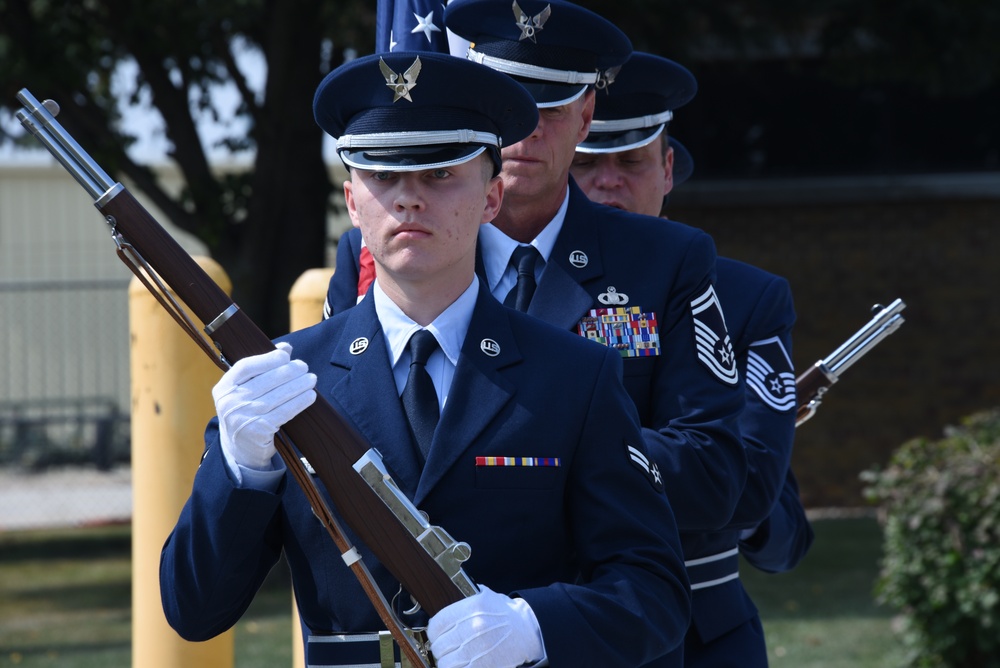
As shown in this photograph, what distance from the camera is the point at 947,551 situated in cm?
621

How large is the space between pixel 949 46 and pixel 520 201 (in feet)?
27.2

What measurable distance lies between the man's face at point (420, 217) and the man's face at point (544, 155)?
1.60ft

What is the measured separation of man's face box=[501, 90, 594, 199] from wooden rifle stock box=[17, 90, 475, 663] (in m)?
0.70

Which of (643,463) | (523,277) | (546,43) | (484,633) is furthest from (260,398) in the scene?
(546,43)

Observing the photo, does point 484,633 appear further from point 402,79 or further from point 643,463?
point 402,79

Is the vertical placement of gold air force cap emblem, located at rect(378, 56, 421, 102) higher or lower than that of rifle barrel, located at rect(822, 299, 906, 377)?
higher

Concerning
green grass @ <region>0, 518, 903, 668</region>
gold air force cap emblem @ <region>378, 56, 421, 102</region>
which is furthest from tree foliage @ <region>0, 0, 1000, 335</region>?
gold air force cap emblem @ <region>378, 56, 421, 102</region>

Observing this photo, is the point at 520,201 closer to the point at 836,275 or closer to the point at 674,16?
the point at 674,16

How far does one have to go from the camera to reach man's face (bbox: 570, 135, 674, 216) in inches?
131

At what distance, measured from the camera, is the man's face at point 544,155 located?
8.94 feet

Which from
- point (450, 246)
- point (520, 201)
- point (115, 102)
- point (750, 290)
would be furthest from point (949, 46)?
point (450, 246)

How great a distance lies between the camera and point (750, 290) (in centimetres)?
336

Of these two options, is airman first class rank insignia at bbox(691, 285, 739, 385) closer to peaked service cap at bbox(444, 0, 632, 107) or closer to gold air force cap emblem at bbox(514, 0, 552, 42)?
peaked service cap at bbox(444, 0, 632, 107)

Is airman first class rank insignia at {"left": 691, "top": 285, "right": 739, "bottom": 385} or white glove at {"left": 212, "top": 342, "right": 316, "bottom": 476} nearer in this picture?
white glove at {"left": 212, "top": 342, "right": 316, "bottom": 476}
